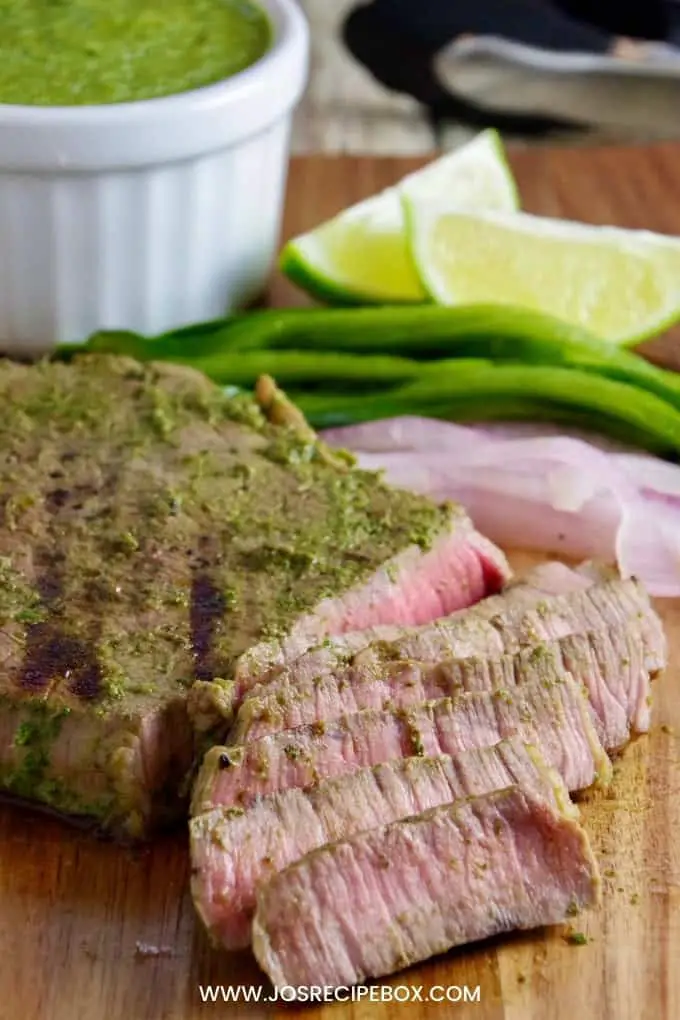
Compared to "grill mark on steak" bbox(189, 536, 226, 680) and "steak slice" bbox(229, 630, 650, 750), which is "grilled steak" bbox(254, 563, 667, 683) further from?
"grill mark on steak" bbox(189, 536, 226, 680)

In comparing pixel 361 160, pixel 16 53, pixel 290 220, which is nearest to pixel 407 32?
pixel 361 160

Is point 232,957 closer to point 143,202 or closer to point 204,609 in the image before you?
point 204,609

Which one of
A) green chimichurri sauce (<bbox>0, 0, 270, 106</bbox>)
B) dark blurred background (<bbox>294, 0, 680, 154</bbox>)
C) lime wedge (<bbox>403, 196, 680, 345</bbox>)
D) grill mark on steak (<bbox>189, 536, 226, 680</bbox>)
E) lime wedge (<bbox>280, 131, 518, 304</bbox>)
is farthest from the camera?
dark blurred background (<bbox>294, 0, 680, 154</bbox>)

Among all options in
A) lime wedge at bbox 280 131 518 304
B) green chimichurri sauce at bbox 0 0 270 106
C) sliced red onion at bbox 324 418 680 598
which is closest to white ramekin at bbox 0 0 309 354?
green chimichurri sauce at bbox 0 0 270 106

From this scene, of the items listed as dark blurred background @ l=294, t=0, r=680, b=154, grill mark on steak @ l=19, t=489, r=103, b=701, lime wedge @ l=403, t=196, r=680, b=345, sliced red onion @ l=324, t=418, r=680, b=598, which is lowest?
dark blurred background @ l=294, t=0, r=680, b=154

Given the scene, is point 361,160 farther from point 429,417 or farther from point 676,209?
point 429,417

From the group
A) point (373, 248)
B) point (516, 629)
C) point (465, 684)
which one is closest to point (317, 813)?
point (465, 684)

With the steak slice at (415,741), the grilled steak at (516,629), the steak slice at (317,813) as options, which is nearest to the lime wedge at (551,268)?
the grilled steak at (516,629)
